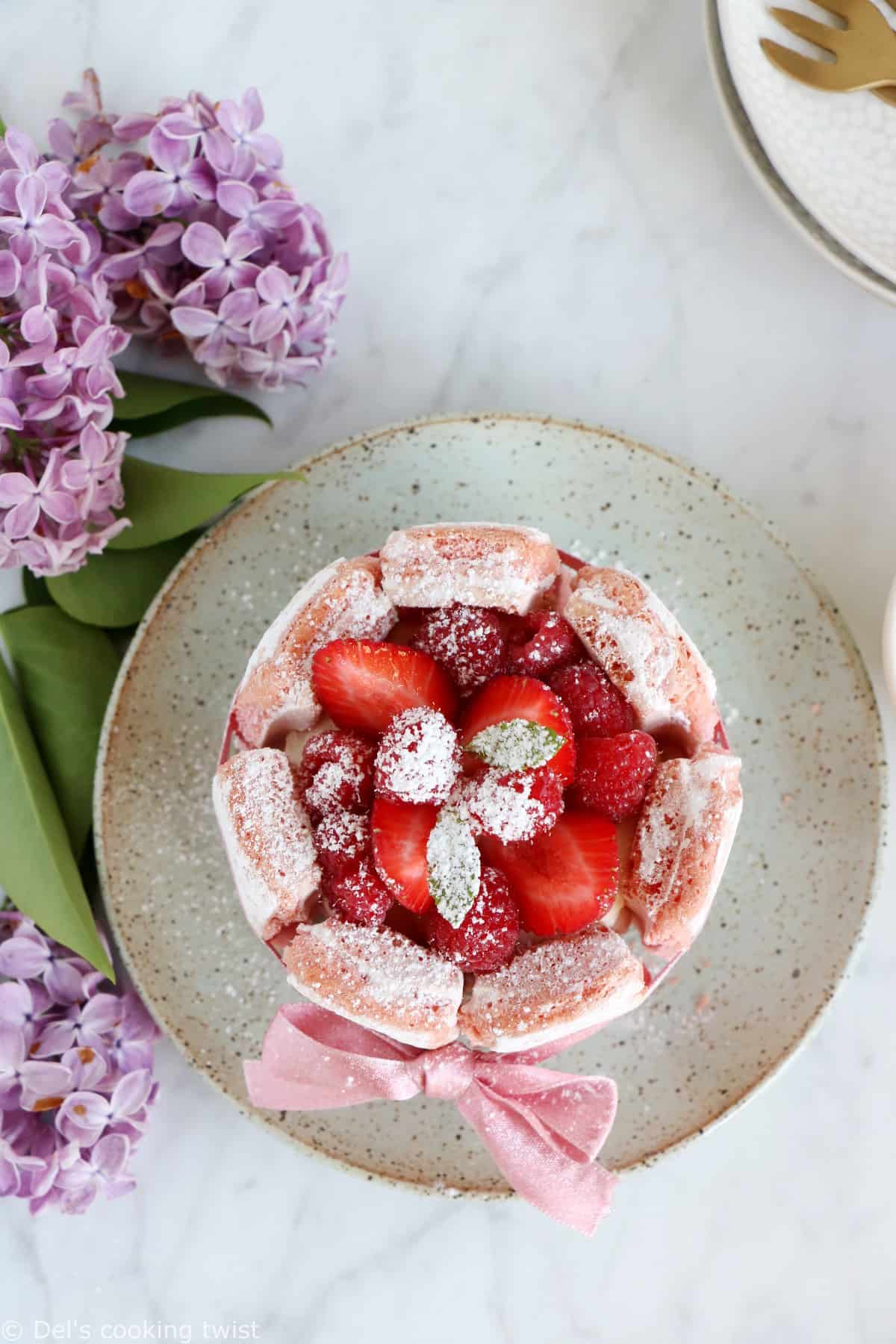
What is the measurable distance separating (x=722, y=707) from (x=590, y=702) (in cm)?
44

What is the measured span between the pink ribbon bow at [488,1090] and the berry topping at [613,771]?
287 mm

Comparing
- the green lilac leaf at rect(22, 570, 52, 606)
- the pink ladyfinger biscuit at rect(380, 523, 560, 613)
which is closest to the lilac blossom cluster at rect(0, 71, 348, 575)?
the green lilac leaf at rect(22, 570, 52, 606)

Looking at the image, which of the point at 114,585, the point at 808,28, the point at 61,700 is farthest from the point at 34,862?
the point at 808,28

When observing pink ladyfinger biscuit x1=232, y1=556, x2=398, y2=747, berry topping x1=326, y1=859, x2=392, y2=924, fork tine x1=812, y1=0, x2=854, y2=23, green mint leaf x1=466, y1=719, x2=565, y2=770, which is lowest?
berry topping x1=326, y1=859, x2=392, y2=924

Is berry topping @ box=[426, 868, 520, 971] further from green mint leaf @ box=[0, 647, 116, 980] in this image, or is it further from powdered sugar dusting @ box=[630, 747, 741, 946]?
green mint leaf @ box=[0, 647, 116, 980]

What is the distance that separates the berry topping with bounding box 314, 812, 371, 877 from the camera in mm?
1299

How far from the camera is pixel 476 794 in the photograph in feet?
4.11

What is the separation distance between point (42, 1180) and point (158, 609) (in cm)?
77

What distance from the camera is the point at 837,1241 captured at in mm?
1779

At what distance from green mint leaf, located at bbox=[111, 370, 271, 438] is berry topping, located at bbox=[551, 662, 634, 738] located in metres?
0.69

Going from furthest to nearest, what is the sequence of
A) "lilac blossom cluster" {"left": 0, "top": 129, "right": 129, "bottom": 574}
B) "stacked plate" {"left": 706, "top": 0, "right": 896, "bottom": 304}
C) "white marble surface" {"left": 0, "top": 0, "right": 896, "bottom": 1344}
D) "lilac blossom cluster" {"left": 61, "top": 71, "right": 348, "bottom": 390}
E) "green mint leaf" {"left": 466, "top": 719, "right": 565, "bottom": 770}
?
1. "white marble surface" {"left": 0, "top": 0, "right": 896, "bottom": 1344}
2. "stacked plate" {"left": 706, "top": 0, "right": 896, "bottom": 304}
3. "lilac blossom cluster" {"left": 61, "top": 71, "right": 348, "bottom": 390}
4. "lilac blossom cluster" {"left": 0, "top": 129, "right": 129, "bottom": 574}
5. "green mint leaf" {"left": 466, "top": 719, "right": 565, "bottom": 770}

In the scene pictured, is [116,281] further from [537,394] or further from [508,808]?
[508,808]

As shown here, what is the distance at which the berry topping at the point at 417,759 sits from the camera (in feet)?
4.01

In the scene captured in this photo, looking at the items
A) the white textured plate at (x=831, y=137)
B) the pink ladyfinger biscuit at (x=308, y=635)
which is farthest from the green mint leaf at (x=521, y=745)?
the white textured plate at (x=831, y=137)
